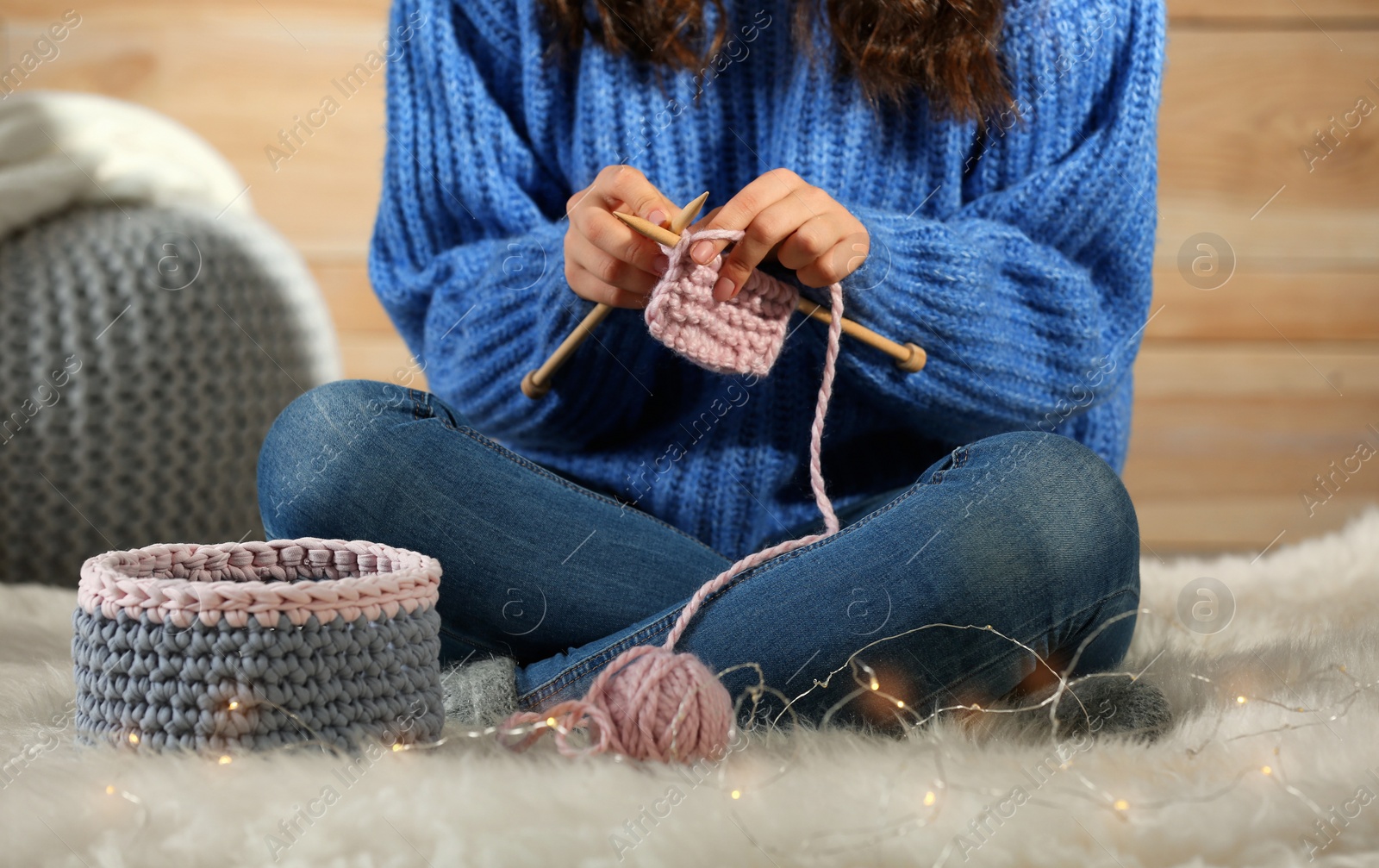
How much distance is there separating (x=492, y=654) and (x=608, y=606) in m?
0.09

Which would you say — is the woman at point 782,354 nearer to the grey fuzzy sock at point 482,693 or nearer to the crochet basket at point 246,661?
the grey fuzzy sock at point 482,693

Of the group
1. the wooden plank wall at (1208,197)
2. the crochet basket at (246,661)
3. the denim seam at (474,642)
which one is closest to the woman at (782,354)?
the denim seam at (474,642)

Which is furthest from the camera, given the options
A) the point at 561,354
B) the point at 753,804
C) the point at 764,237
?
the point at 561,354

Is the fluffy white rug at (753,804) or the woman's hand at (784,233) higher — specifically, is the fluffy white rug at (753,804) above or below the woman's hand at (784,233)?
below

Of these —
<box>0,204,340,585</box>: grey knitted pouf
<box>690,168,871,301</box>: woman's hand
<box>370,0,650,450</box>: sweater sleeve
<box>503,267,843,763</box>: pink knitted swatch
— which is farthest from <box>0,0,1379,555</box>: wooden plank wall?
<box>503,267,843,763</box>: pink knitted swatch

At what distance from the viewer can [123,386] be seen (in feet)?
3.02

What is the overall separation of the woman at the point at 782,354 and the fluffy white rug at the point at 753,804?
0.30 feet

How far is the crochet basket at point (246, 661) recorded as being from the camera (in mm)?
478

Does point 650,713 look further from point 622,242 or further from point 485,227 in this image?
point 485,227

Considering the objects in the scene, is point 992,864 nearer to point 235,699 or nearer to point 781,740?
point 781,740

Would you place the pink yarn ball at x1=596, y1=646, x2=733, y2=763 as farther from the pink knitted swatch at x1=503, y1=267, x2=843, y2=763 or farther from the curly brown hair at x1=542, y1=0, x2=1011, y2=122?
the curly brown hair at x1=542, y1=0, x2=1011, y2=122

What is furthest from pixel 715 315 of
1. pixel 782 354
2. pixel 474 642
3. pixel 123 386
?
pixel 123 386

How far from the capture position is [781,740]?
0.54 m

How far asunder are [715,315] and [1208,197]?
100 centimetres
